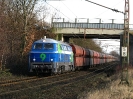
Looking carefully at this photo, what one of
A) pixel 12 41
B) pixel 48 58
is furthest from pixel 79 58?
pixel 48 58

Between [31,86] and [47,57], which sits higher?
[47,57]

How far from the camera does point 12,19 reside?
33.5 m

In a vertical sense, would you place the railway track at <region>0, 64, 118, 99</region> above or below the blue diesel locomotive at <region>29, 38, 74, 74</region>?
below

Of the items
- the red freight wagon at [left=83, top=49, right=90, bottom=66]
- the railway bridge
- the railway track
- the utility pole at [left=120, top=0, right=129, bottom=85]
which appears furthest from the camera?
the railway bridge

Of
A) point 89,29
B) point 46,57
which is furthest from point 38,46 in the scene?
point 89,29

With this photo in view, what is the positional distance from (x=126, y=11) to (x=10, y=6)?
721 inches

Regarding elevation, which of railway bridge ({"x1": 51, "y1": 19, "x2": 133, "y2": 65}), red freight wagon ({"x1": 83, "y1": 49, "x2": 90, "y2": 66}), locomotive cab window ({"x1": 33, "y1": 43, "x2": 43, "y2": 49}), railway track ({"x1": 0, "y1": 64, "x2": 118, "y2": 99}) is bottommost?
railway track ({"x1": 0, "y1": 64, "x2": 118, "y2": 99})

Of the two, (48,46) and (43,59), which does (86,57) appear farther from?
(43,59)

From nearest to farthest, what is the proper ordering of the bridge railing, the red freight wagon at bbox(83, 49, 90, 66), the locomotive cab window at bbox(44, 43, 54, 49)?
the locomotive cab window at bbox(44, 43, 54, 49), the red freight wagon at bbox(83, 49, 90, 66), the bridge railing

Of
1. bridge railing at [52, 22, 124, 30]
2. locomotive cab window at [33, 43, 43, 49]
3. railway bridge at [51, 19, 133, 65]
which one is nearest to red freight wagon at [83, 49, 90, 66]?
railway bridge at [51, 19, 133, 65]

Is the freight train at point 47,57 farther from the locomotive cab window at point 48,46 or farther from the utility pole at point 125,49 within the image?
the utility pole at point 125,49

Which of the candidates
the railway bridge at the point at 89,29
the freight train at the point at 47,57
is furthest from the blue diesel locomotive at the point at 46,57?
the railway bridge at the point at 89,29

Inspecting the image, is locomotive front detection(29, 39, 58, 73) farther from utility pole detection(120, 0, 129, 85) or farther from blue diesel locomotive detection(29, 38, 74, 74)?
utility pole detection(120, 0, 129, 85)

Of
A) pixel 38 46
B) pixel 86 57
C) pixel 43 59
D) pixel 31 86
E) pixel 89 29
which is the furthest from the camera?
pixel 89 29
